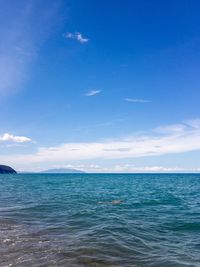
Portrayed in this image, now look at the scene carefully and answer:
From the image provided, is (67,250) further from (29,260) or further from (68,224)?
(68,224)

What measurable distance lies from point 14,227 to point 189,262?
43.8 ft

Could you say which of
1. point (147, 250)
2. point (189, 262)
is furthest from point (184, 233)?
point (189, 262)

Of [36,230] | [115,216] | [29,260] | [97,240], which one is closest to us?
[29,260]

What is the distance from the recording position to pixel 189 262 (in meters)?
14.9

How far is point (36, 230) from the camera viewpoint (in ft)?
71.4

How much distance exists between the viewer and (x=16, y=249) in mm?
16281

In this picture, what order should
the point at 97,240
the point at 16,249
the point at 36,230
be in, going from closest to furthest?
the point at 16,249 < the point at 97,240 < the point at 36,230

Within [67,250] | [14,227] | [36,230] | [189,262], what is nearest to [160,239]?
[189,262]

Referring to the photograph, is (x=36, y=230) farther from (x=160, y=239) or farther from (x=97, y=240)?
(x=160, y=239)

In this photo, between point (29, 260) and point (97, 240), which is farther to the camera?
point (97, 240)

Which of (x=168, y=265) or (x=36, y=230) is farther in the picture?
(x=36, y=230)

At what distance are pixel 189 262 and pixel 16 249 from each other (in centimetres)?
890

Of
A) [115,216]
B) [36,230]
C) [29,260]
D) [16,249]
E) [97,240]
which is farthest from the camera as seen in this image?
[115,216]

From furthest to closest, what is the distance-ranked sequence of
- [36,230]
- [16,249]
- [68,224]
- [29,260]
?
1. [68,224]
2. [36,230]
3. [16,249]
4. [29,260]
